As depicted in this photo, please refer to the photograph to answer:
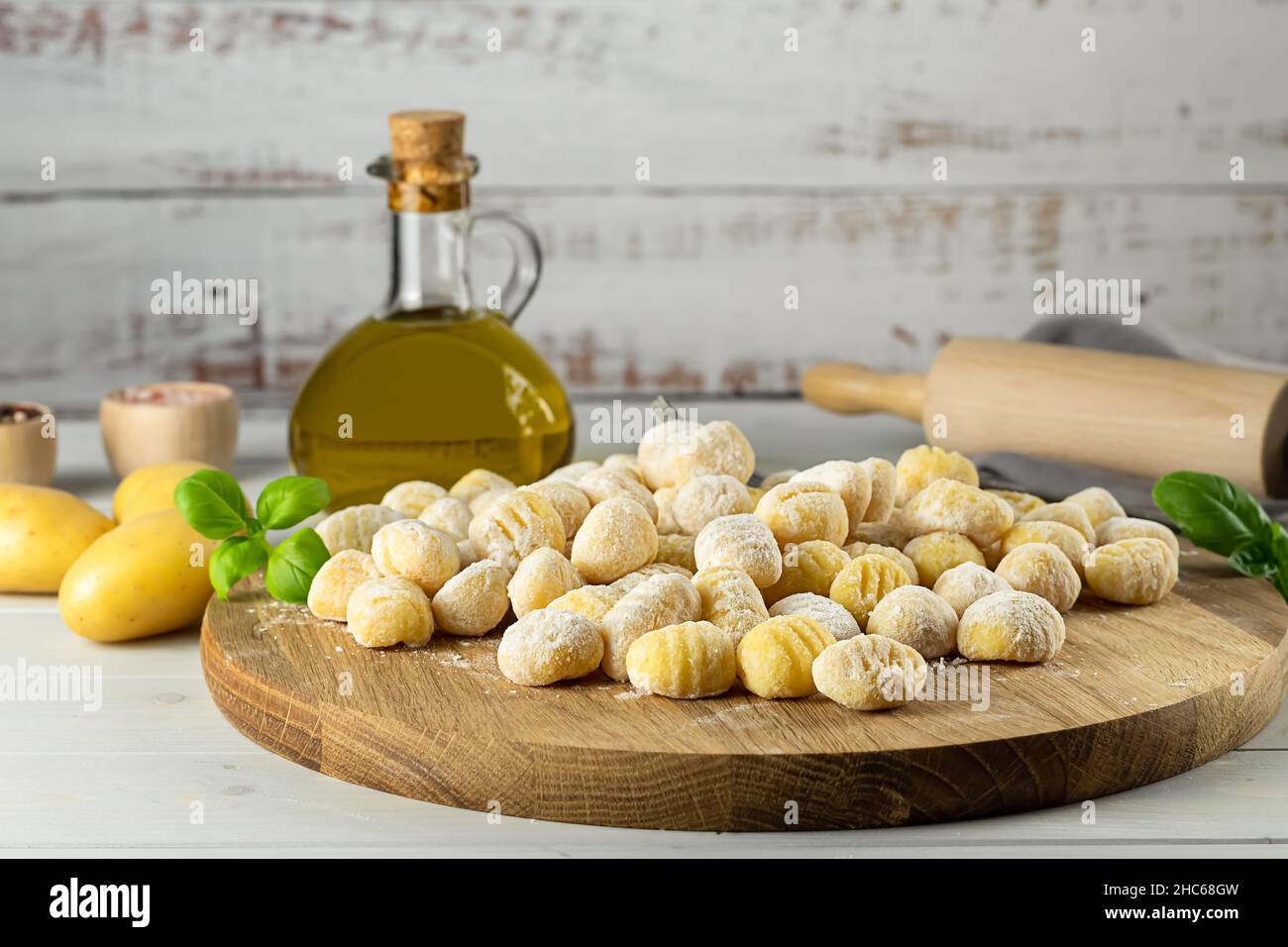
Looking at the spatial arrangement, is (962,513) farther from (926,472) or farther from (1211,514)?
(1211,514)

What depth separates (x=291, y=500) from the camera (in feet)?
4.01

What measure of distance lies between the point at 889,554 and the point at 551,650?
0.30 m

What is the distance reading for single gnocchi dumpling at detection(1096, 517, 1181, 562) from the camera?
1.26 metres

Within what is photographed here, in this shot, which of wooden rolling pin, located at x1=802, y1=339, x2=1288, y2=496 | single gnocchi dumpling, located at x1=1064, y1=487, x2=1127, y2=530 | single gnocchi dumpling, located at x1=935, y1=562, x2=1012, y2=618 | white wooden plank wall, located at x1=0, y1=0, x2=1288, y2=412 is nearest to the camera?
single gnocchi dumpling, located at x1=935, y1=562, x2=1012, y2=618

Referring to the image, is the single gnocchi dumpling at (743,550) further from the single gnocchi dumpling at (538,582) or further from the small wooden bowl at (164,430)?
the small wooden bowl at (164,430)

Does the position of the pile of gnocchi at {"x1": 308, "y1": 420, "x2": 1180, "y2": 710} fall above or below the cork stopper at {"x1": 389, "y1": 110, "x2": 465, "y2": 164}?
below

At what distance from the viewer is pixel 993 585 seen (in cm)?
113

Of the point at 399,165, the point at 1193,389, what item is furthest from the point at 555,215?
the point at 1193,389

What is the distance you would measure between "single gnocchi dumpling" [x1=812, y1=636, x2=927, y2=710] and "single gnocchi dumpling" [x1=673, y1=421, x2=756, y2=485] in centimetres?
34

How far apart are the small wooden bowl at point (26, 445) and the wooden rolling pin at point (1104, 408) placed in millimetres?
986

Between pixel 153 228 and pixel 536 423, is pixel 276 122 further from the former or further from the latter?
pixel 536 423

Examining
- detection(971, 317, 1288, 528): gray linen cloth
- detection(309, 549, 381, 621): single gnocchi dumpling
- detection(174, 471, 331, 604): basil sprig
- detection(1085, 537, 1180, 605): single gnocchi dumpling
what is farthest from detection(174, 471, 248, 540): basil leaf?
detection(971, 317, 1288, 528): gray linen cloth

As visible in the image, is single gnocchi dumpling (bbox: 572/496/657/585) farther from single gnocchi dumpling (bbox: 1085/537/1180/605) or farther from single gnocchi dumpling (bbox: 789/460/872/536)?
single gnocchi dumpling (bbox: 1085/537/1180/605)

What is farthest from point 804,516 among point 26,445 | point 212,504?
point 26,445
